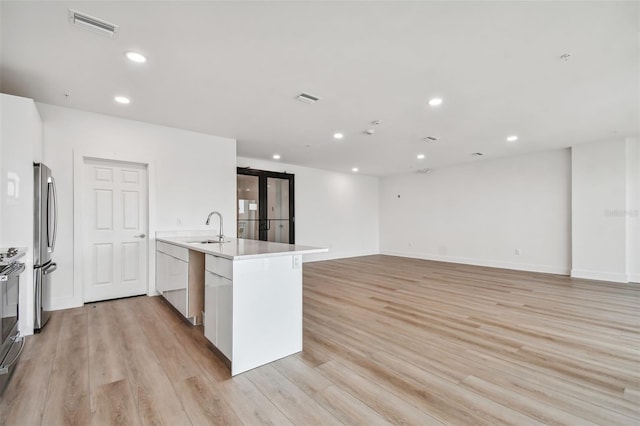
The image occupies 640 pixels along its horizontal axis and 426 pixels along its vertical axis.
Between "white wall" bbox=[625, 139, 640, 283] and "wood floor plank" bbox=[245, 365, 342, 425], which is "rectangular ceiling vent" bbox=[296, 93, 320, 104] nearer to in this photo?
"wood floor plank" bbox=[245, 365, 342, 425]

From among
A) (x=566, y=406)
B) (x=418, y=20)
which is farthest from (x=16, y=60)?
(x=566, y=406)

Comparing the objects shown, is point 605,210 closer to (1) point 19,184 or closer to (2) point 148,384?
(2) point 148,384

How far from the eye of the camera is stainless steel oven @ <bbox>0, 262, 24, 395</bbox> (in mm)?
2064

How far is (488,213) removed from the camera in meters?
7.57

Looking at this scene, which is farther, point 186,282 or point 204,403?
point 186,282

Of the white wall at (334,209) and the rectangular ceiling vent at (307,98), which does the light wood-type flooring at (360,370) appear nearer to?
the rectangular ceiling vent at (307,98)

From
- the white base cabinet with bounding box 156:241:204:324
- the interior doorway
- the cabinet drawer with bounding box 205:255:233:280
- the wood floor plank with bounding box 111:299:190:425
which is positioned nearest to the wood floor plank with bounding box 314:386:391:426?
the wood floor plank with bounding box 111:299:190:425

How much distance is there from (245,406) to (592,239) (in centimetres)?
711

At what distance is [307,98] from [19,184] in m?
3.23

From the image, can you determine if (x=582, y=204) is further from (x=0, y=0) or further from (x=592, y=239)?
(x=0, y=0)

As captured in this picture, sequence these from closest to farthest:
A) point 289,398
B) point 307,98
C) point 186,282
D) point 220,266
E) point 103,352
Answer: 1. point 289,398
2. point 220,266
3. point 103,352
4. point 186,282
5. point 307,98

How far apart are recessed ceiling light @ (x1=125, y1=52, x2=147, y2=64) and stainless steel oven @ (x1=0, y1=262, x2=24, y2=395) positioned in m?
1.95

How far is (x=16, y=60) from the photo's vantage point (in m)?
2.78

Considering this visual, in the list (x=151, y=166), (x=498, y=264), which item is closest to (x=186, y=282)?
(x=151, y=166)
